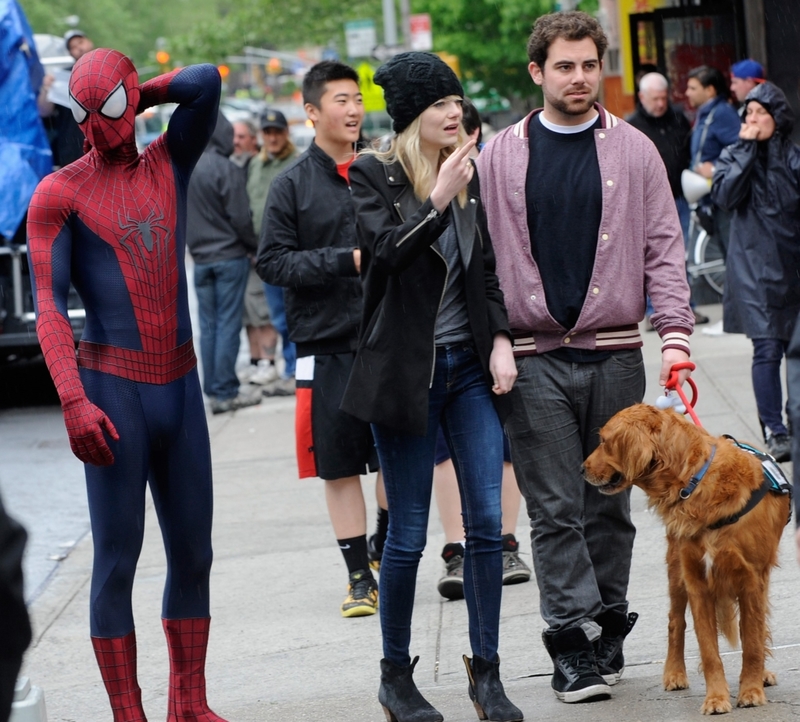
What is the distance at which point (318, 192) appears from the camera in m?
5.85

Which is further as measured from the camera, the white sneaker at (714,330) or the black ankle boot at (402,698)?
the white sneaker at (714,330)

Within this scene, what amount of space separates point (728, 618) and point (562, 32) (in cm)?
190

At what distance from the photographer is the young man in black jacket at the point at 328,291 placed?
225 inches

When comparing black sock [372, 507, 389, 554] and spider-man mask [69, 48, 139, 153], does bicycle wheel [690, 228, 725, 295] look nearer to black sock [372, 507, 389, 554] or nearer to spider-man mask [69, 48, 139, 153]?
black sock [372, 507, 389, 554]

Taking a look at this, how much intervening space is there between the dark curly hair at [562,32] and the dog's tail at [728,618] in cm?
176

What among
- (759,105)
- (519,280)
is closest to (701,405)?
(759,105)

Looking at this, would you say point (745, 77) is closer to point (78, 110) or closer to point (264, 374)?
point (264, 374)

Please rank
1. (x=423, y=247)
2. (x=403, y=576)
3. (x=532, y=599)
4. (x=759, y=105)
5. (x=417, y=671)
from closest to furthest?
(x=423, y=247) → (x=403, y=576) → (x=417, y=671) → (x=532, y=599) → (x=759, y=105)

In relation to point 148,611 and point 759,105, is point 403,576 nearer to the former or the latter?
point 148,611

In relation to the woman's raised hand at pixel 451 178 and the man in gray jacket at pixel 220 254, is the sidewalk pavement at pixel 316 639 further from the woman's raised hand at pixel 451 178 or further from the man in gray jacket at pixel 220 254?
the man in gray jacket at pixel 220 254

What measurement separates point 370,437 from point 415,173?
1.91 meters

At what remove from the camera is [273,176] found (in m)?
11.2

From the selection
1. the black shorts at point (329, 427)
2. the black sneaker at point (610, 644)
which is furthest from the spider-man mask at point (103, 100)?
the black sneaker at point (610, 644)

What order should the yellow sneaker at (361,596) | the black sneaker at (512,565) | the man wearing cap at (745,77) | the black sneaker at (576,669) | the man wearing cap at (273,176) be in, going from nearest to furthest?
the black sneaker at (576,669), the yellow sneaker at (361,596), the black sneaker at (512,565), the man wearing cap at (745,77), the man wearing cap at (273,176)
